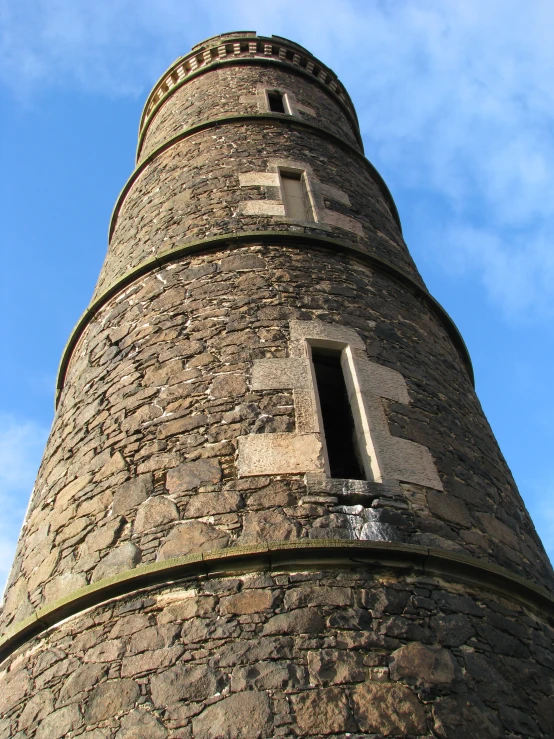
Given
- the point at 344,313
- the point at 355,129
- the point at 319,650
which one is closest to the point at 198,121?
the point at 355,129

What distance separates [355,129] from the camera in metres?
11.5

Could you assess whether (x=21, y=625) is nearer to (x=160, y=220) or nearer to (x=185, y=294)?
(x=185, y=294)

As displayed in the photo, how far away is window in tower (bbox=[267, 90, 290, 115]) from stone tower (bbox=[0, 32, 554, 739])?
2977mm

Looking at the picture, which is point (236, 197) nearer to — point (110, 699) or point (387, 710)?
point (110, 699)

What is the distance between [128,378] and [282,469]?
1.59 meters

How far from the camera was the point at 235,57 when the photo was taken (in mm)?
10898

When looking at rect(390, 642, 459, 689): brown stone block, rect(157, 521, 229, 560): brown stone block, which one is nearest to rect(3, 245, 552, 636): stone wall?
rect(157, 521, 229, 560): brown stone block

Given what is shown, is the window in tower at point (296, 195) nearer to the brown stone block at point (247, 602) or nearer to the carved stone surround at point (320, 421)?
the carved stone surround at point (320, 421)

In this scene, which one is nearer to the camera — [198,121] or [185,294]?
[185,294]

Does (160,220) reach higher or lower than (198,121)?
lower

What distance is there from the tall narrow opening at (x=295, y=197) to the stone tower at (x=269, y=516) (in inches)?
2.4

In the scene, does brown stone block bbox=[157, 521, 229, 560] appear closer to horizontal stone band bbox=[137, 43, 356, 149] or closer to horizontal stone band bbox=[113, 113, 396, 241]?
horizontal stone band bbox=[113, 113, 396, 241]

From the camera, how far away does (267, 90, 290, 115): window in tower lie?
9.41 metres

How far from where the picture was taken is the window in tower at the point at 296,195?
662cm
